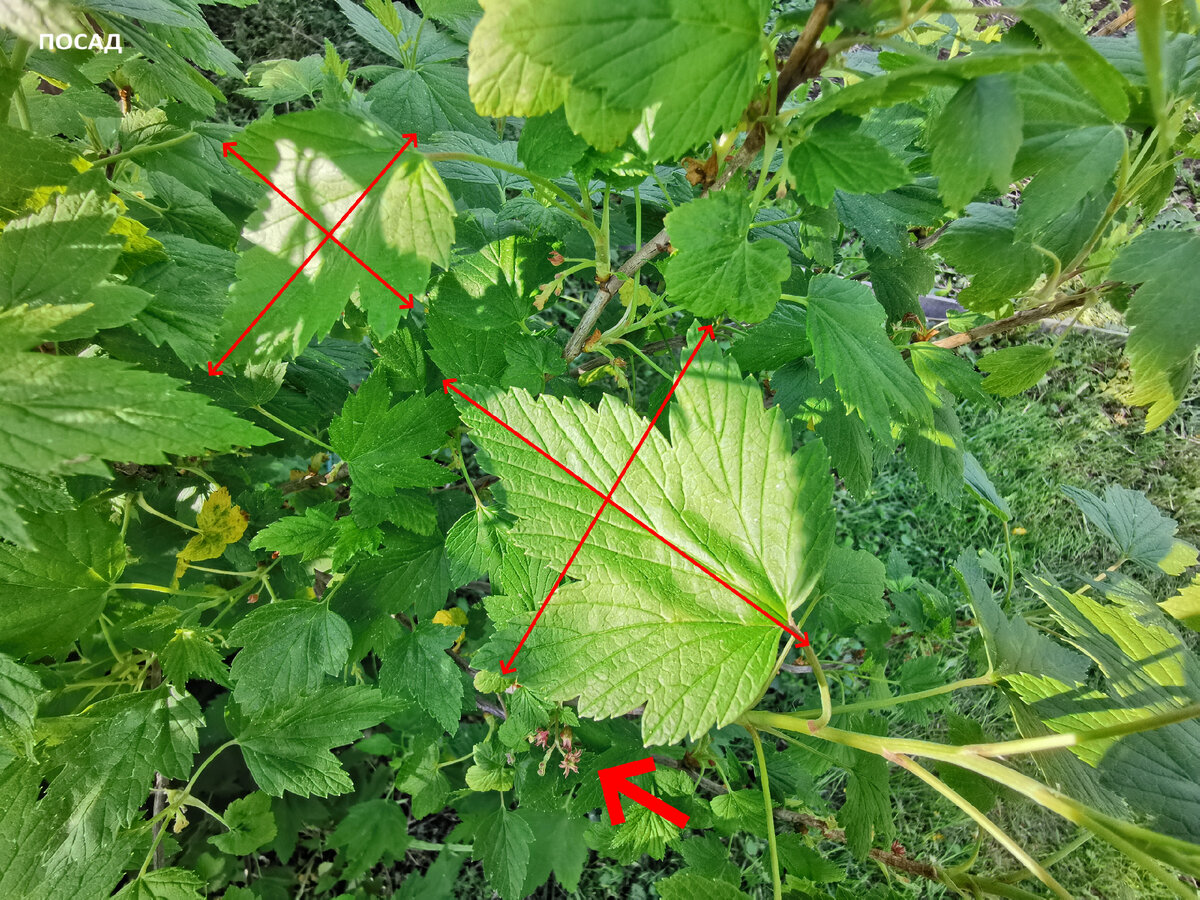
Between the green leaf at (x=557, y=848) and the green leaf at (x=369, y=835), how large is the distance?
42cm

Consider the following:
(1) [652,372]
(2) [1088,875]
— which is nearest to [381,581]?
(1) [652,372]

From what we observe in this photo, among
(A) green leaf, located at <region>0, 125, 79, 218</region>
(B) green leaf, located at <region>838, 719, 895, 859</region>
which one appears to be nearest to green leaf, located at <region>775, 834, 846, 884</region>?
(B) green leaf, located at <region>838, 719, 895, 859</region>

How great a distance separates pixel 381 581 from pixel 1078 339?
Result: 3.03m

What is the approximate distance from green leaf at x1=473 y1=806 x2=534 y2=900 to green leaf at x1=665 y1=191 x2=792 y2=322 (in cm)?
137

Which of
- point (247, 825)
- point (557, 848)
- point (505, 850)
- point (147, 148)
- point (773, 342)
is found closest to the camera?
point (147, 148)

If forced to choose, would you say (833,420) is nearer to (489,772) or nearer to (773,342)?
(773,342)

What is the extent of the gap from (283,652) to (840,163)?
44.0 inches

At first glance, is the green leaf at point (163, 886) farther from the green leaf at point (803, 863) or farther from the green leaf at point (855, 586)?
the green leaf at point (855, 586)

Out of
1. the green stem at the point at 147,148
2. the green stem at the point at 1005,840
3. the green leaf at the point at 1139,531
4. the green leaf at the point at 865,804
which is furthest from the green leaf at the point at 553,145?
the green leaf at the point at 1139,531

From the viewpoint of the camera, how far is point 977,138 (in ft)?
2.19

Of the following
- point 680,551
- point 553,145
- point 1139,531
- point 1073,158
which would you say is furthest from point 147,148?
point 1139,531

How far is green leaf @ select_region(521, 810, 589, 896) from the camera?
1805mm

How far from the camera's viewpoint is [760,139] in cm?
80

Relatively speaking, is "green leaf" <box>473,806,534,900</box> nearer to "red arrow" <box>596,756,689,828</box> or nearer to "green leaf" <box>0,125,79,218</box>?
"red arrow" <box>596,756,689,828</box>
